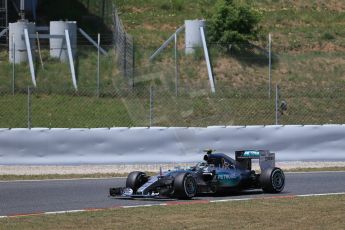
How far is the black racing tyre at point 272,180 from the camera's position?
54.6ft

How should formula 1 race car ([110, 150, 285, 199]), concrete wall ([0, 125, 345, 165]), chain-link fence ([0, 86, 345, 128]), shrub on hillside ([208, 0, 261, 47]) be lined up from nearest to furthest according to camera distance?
formula 1 race car ([110, 150, 285, 199]) < concrete wall ([0, 125, 345, 165]) < chain-link fence ([0, 86, 345, 128]) < shrub on hillside ([208, 0, 261, 47])

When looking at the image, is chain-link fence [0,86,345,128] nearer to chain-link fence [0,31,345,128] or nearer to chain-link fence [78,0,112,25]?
chain-link fence [0,31,345,128]

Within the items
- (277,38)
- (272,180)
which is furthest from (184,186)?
(277,38)

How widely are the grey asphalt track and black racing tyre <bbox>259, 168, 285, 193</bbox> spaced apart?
171mm

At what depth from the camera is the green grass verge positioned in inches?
476

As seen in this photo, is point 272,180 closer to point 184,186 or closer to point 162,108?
point 184,186

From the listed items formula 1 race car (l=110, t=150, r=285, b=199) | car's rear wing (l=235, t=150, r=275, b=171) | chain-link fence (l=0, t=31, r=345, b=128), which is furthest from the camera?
chain-link fence (l=0, t=31, r=345, b=128)

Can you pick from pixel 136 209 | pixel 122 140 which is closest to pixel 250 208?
pixel 136 209

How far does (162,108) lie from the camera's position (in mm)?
26422

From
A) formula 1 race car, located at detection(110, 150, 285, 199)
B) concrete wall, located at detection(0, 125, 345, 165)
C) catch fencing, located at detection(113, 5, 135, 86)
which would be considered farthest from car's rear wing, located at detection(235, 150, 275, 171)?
catch fencing, located at detection(113, 5, 135, 86)

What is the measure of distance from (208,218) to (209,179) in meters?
3.23

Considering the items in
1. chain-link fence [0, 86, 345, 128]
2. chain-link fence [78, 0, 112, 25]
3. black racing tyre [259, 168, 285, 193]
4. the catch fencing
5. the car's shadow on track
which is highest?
chain-link fence [78, 0, 112, 25]

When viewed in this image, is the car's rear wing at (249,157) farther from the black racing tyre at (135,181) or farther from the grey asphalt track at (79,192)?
the black racing tyre at (135,181)

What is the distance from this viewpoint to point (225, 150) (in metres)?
22.2
